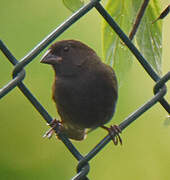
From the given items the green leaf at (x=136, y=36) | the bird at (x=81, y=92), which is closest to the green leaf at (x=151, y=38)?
the green leaf at (x=136, y=36)

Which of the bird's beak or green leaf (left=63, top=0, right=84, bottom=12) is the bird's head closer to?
the bird's beak

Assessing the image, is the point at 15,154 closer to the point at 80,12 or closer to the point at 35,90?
the point at 35,90

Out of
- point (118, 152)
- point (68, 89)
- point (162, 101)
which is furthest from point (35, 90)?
point (162, 101)

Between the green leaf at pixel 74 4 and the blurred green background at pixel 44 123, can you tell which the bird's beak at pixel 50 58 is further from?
the green leaf at pixel 74 4

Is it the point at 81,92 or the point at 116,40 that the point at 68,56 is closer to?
the point at 81,92

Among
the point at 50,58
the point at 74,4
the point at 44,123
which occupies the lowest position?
the point at 44,123

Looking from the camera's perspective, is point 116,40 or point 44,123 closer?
point 116,40

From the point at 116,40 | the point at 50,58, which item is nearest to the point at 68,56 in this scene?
the point at 50,58
